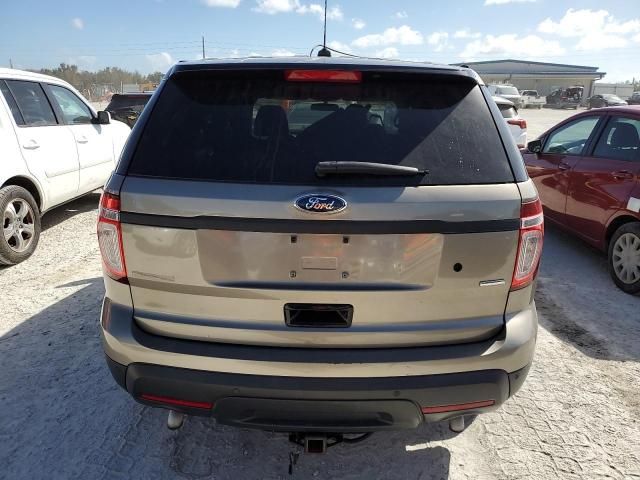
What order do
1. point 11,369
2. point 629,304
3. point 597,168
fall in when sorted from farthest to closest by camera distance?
point 597,168, point 629,304, point 11,369

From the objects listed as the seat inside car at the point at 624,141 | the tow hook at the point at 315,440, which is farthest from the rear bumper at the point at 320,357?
the seat inside car at the point at 624,141

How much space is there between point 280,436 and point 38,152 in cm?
457

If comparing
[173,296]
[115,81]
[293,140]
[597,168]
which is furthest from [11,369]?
[115,81]

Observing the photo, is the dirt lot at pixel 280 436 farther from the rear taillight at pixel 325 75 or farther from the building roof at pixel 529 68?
the building roof at pixel 529 68

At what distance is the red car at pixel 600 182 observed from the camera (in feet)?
14.8

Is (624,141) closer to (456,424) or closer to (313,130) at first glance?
(456,424)

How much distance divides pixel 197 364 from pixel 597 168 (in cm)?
472

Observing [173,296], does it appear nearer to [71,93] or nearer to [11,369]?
[11,369]

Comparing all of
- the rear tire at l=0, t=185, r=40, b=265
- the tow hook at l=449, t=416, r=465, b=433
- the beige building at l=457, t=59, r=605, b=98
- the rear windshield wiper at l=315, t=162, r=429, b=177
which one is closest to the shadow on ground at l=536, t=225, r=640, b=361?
the tow hook at l=449, t=416, r=465, b=433

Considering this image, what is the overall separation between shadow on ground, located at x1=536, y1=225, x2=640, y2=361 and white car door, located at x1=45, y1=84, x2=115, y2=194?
227 inches

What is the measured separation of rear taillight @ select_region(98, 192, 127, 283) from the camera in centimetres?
190

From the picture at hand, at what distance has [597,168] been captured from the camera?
4.92 metres

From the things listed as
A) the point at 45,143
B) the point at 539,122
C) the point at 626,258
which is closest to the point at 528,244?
the point at 626,258

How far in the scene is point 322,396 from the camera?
185 centimetres
